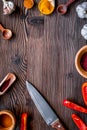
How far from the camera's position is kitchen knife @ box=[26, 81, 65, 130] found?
1017 mm

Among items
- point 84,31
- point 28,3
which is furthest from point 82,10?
point 28,3

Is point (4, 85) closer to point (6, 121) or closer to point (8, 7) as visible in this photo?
point (6, 121)

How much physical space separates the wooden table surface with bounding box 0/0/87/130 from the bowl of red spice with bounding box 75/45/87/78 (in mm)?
31

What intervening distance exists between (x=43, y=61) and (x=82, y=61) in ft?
0.39

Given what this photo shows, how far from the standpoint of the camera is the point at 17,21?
3.50 feet

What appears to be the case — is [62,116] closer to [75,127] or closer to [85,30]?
[75,127]

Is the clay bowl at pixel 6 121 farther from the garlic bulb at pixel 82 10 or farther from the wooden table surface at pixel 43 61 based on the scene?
the garlic bulb at pixel 82 10

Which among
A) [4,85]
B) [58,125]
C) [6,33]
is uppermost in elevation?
[6,33]

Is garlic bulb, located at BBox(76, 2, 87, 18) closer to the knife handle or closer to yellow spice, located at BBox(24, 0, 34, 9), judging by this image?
yellow spice, located at BBox(24, 0, 34, 9)

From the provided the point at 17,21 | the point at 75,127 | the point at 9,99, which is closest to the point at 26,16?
the point at 17,21

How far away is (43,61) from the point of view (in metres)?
1.05

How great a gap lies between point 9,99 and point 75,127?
0.22m

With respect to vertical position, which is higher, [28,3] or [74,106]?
[28,3]

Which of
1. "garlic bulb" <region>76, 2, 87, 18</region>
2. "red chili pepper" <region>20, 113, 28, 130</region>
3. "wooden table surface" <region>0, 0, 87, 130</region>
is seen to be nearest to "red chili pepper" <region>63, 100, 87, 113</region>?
"wooden table surface" <region>0, 0, 87, 130</region>
